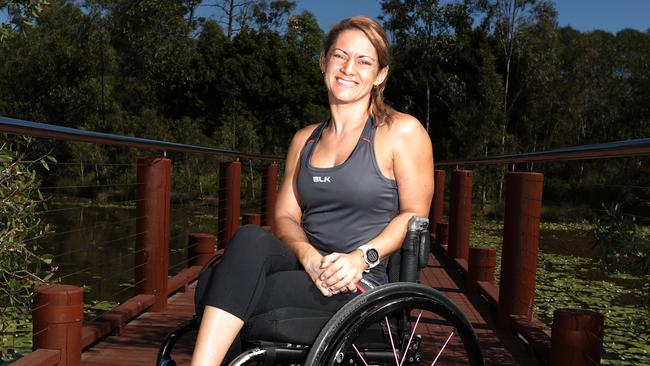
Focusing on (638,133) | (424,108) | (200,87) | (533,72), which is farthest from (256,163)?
(638,133)

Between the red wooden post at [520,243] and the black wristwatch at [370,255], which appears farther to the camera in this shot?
the red wooden post at [520,243]

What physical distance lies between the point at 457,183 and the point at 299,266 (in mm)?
4038

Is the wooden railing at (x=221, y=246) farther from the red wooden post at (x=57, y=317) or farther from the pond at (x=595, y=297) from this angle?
the pond at (x=595, y=297)

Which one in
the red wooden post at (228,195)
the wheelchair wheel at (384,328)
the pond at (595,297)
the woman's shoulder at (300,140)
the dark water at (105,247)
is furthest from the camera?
the dark water at (105,247)

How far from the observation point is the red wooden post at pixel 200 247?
5.03 meters

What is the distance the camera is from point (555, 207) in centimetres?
2081

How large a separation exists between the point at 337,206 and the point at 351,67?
380 millimetres

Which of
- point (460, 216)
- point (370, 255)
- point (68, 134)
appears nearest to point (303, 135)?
point (370, 255)

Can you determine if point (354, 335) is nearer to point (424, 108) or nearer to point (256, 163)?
point (256, 163)

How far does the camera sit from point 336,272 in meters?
1.74

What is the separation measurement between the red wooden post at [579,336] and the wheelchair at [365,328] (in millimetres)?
506

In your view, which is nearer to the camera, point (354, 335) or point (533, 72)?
point (354, 335)

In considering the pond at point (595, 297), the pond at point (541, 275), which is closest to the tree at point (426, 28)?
the pond at point (541, 275)

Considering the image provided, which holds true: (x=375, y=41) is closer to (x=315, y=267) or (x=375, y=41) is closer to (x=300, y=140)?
(x=300, y=140)
